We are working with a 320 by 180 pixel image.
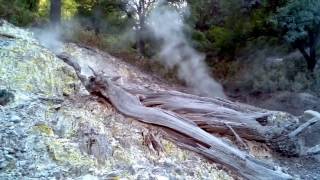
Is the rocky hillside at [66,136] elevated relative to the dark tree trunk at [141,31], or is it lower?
lower

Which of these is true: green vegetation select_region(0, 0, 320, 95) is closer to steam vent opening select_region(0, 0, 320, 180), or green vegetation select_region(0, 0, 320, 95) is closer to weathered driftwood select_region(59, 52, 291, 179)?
steam vent opening select_region(0, 0, 320, 180)

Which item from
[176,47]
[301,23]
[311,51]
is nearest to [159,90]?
[176,47]

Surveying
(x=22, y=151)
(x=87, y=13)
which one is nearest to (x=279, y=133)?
(x=22, y=151)

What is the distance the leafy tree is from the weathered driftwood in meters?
4.20

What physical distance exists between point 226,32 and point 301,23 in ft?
6.99

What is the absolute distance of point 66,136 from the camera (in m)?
5.38

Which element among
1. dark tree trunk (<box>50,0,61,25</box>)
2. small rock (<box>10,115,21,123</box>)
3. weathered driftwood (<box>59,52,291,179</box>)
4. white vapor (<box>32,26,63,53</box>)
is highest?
dark tree trunk (<box>50,0,61,25</box>)

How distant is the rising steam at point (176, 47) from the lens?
36.6 ft

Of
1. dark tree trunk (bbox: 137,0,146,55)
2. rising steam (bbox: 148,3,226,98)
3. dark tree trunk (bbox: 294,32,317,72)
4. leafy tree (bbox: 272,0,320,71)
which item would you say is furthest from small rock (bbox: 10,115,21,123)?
dark tree trunk (bbox: 294,32,317,72)

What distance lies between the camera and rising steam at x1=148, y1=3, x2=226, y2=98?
36.6 feet

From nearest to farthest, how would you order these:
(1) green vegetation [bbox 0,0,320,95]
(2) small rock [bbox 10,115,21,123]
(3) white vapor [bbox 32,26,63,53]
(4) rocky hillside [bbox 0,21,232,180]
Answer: (4) rocky hillside [bbox 0,21,232,180], (2) small rock [bbox 10,115,21,123], (3) white vapor [bbox 32,26,63,53], (1) green vegetation [bbox 0,0,320,95]

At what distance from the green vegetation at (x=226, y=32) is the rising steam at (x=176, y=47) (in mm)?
190

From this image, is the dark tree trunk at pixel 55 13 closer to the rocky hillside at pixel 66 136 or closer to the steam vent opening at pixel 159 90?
the steam vent opening at pixel 159 90

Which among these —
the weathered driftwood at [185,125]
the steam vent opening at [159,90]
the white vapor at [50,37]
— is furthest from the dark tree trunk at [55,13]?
the weathered driftwood at [185,125]
